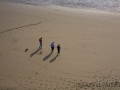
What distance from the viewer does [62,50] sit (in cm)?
1518

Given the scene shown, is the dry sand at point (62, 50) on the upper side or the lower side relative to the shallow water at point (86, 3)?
lower

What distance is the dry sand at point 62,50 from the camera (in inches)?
466

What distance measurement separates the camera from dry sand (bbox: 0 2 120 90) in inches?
466

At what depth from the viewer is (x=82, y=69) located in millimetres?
12898

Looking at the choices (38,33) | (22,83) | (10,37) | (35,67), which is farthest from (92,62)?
(10,37)

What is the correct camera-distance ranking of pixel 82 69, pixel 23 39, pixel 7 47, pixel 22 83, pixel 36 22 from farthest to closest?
1. pixel 36 22
2. pixel 23 39
3. pixel 7 47
4. pixel 82 69
5. pixel 22 83

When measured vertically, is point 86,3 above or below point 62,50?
above

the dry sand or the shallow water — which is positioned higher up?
the shallow water

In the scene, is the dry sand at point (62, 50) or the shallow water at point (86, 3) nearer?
the dry sand at point (62, 50)

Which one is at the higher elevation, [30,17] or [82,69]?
[30,17]

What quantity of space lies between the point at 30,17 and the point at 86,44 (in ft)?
28.1

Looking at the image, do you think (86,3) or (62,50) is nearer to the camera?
(62,50)

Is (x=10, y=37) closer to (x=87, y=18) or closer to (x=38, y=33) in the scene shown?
(x=38, y=33)

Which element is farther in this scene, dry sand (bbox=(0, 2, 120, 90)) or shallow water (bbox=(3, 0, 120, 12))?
shallow water (bbox=(3, 0, 120, 12))
